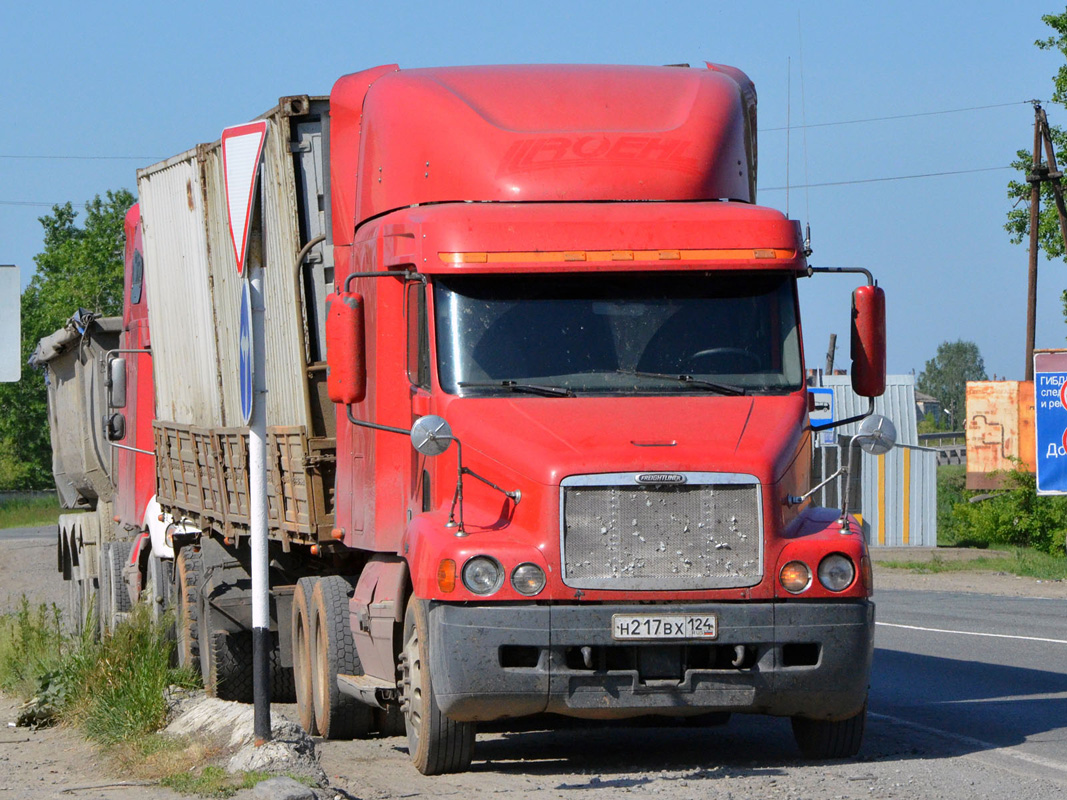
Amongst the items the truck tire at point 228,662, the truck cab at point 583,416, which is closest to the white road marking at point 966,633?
the truck tire at point 228,662

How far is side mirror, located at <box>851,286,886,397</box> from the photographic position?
28.3 ft

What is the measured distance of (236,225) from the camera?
813 centimetres

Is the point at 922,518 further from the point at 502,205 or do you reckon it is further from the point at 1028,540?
the point at 502,205

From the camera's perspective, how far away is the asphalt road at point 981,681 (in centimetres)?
900

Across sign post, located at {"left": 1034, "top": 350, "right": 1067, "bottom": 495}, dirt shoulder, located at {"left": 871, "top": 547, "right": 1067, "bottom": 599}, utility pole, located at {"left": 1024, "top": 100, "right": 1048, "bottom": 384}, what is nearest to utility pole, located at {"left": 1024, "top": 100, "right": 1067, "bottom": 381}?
utility pole, located at {"left": 1024, "top": 100, "right": 1048, "bottom": 384}

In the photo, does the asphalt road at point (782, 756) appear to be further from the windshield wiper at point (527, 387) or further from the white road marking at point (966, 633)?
the white road marking at point (966, 633)

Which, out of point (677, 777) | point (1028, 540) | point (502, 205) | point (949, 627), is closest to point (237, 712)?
point (677, 777)

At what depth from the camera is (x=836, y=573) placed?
25.8 feet

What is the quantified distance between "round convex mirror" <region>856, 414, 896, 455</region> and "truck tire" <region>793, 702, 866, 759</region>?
135cm

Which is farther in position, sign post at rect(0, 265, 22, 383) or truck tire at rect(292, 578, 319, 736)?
truck tire at rect(292, 578, 319, 736)

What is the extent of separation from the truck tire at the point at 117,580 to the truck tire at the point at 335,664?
6.15 metres

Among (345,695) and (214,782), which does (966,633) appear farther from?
(214,782)

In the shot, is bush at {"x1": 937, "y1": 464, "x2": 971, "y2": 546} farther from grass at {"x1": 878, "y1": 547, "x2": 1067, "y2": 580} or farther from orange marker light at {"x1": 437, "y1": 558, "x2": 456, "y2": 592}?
orange marker light at {"x1": 437, "y1": 558, "x2": 456, "y2": 592}

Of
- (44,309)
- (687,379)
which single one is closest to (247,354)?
(687,379)
